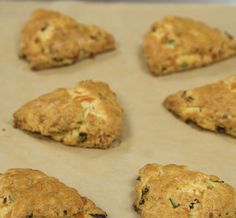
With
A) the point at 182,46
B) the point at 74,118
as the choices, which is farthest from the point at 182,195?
the point at 182,46

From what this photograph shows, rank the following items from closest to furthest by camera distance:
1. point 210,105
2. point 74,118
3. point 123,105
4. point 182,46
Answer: point 74,118 < point 210,105 < point 123,105 < point 182,46

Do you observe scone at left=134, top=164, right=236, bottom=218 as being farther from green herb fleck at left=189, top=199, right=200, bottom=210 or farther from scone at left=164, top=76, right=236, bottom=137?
scone at left=164, top=76, right=236, bottom=137

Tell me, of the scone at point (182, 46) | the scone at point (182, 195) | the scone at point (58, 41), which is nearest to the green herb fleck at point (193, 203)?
the scone at point (182, 195)

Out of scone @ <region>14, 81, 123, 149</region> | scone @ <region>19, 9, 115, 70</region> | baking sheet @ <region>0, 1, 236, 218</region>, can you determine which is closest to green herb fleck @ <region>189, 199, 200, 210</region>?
baking sheet @ <region>0, 1, 236, 218</region>

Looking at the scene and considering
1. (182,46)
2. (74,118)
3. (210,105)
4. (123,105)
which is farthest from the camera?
(182,46)

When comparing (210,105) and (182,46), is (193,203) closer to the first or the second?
(210,105)

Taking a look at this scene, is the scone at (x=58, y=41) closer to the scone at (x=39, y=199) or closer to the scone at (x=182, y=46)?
the scone at (x=182, y=46)
